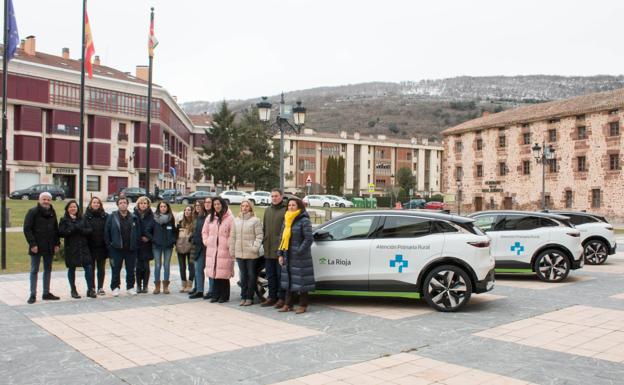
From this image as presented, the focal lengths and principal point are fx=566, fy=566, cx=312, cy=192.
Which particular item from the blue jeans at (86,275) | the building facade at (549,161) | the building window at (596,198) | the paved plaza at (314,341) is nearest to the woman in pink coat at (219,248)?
the paved plaza at (314,341)

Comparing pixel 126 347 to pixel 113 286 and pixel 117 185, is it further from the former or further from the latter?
pixel 117 185

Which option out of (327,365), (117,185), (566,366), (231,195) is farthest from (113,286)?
(117,185)

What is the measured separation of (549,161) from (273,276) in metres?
46.5

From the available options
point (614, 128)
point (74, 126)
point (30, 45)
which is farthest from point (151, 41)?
point (30, 45)

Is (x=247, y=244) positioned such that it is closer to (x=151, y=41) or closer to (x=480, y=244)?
(x=480, y=244)

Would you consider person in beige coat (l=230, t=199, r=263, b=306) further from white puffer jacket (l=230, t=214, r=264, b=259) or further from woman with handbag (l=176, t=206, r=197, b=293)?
woman with handbag (l=176, t=206, r=197, b=293)

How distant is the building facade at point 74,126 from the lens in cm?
5556

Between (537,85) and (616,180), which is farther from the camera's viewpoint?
(537,85)

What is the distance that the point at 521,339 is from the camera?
6.96 meters

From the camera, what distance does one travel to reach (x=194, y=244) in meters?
9.99

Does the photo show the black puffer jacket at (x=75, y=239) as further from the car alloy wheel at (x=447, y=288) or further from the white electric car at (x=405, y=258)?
the car alloy wheel at (x=447, y=288)

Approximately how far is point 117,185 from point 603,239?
189ft

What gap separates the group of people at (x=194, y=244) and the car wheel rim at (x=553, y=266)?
577 cm

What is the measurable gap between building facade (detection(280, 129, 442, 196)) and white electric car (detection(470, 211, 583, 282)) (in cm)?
7375
